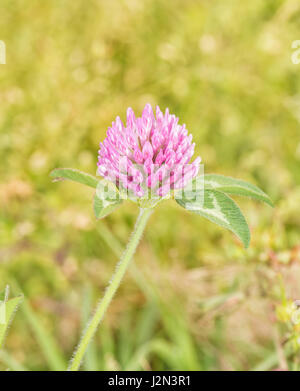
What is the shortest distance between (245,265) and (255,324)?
37cm

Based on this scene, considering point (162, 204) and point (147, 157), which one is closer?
point (147, 157)

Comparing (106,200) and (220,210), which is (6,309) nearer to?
(106,200)

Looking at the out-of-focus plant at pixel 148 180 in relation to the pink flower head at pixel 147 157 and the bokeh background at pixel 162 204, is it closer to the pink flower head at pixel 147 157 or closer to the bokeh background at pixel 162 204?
the pink flower head at pixel 147 157

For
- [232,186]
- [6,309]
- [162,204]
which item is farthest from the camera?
[162,204]

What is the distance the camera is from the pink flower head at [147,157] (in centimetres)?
78

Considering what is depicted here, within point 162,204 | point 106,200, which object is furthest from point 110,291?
point 162,204

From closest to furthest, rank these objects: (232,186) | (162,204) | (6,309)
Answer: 1. (6,309)
2. (232,186)
3. (162,204)

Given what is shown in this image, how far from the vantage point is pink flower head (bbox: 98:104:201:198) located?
2.57ft

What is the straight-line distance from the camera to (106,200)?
81 cm

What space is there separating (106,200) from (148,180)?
0.27 feet

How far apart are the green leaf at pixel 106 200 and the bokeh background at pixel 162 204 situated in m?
0.52

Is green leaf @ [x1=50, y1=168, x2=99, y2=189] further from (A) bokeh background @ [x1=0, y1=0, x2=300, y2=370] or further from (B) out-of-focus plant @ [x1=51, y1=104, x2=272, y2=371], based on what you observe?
A: (A) bokeh background @ [x1=0, y1=0, x2=300, y2=370]

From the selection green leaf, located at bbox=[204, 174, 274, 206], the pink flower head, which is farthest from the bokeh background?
the pink flower head
